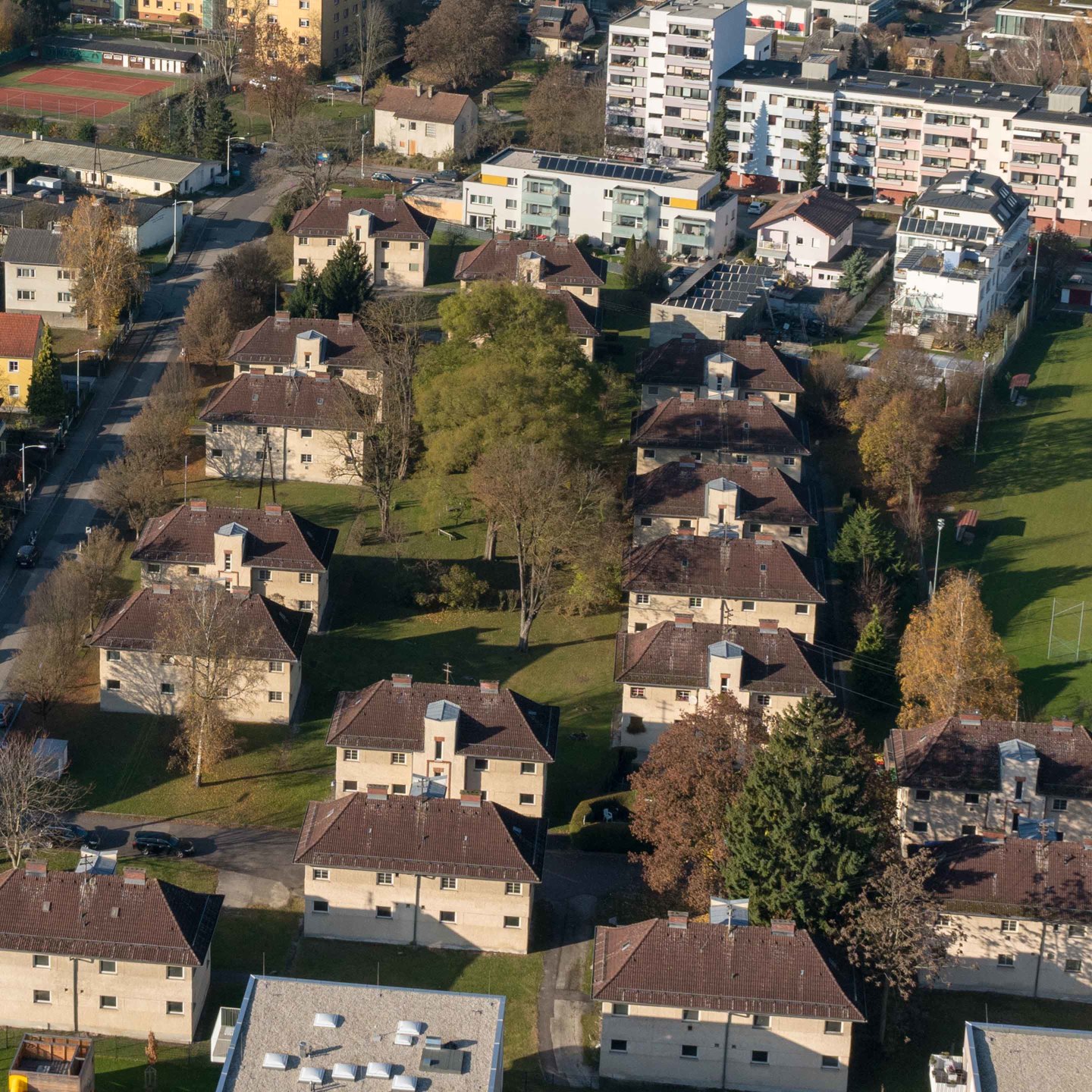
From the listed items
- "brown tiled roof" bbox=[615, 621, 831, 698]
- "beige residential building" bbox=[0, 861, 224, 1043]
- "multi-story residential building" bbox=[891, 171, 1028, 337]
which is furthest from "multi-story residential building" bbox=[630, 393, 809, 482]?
"beige residential building" bbox=[0, 861, 224, 1043]

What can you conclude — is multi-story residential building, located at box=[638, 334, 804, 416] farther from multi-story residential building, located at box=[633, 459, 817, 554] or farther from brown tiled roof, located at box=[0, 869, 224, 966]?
brown tiled roof, located at box=[0, 869, 224, 966]

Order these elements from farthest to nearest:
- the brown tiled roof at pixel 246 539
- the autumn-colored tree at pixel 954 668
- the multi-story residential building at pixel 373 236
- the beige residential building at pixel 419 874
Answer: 1. the multi-story residential building at pixel 373 236
2. the brown tiled roof at pixel 246 539
3. the autumn-colored tree at pixel 954 668
4. the beige residential building at pixel 419 874

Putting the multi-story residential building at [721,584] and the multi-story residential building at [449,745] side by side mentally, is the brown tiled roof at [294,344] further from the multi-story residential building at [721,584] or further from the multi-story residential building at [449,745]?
the multi-story residential building at [449,745]

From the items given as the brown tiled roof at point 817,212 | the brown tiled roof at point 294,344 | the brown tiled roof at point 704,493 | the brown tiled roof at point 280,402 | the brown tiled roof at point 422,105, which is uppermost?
the brown tiled roof at point 422,105

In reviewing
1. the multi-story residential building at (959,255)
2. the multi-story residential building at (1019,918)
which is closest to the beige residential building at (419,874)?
the multi-story residential building at (1019,918)

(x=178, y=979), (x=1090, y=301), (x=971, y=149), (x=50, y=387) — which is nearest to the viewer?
(x=178, y=979)

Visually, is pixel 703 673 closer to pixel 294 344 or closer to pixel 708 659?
pixel 708 659

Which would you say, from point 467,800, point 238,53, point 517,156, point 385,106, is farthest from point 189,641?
point 238,53

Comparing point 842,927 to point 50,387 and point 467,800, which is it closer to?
point 467,800
